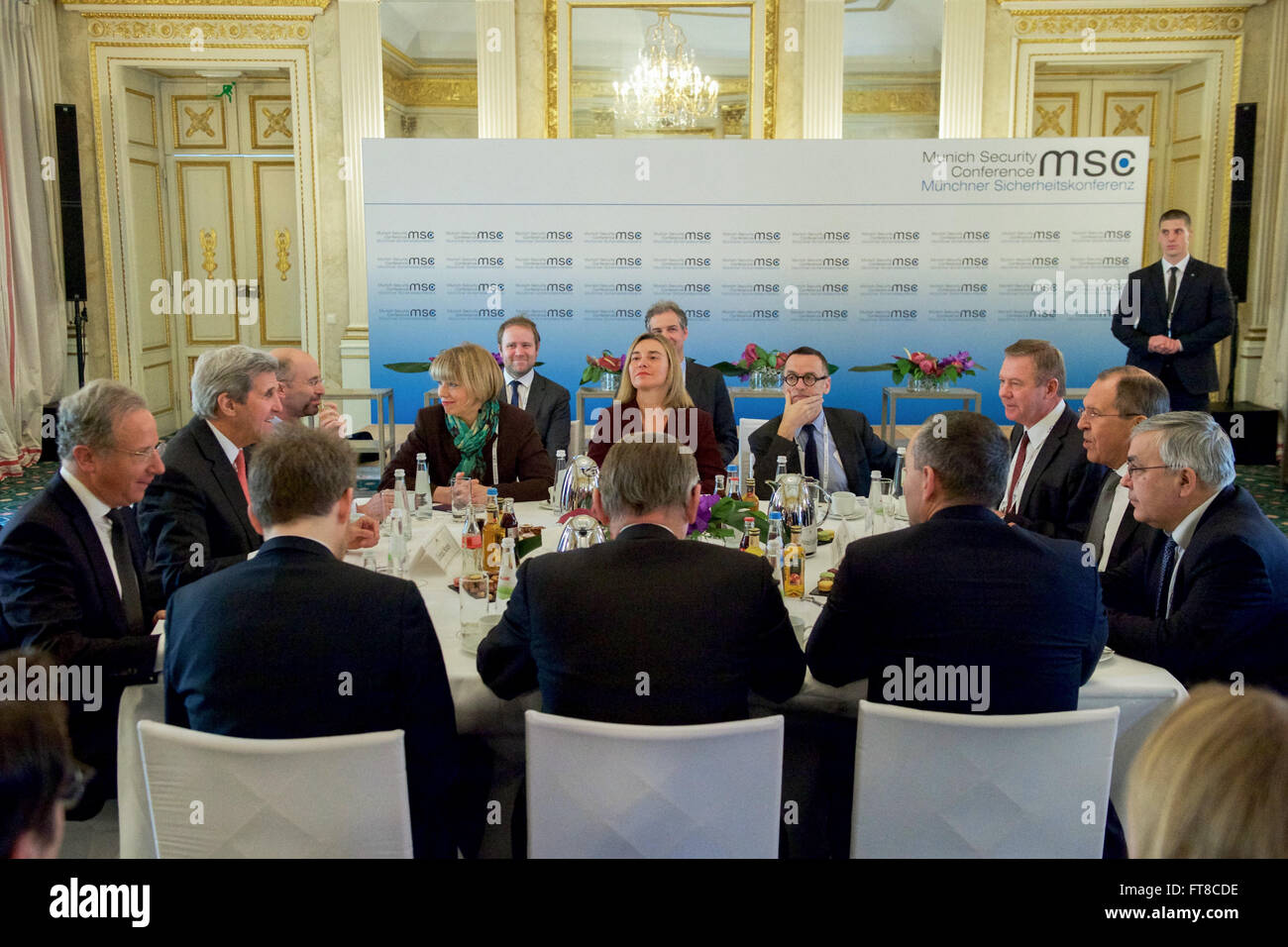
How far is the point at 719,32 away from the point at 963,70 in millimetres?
1961

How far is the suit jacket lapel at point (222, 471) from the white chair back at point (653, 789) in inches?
64.3

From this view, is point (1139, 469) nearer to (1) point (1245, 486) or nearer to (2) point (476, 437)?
(2) point (476, 437)

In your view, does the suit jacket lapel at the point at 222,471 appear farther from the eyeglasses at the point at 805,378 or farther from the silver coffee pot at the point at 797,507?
the eyeglasses at the point at 805,378

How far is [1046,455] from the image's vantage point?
3719 millimetres

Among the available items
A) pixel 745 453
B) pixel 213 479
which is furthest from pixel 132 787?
pixel 745 453

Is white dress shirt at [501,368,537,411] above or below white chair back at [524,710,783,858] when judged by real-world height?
above

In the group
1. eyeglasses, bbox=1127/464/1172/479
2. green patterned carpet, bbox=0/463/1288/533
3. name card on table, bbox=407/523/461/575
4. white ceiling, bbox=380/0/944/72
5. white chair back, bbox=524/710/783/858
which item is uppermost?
white ceiling, bbox=380/0/944/72

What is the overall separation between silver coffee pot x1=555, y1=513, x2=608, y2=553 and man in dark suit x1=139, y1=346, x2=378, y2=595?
1.88ft

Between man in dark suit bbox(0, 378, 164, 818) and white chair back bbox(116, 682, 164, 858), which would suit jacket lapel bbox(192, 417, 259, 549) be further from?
white chair back bbox(116, 682, 164, 858)

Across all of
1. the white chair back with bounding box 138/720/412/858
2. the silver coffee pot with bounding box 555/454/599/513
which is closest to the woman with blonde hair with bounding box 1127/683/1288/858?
the white chair back with bounding box 138/720/412/858

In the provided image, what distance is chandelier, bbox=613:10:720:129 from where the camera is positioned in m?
8.80

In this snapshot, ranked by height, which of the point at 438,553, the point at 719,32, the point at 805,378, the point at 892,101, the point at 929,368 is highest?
the point at 719,32

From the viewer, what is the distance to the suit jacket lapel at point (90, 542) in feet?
8.34
